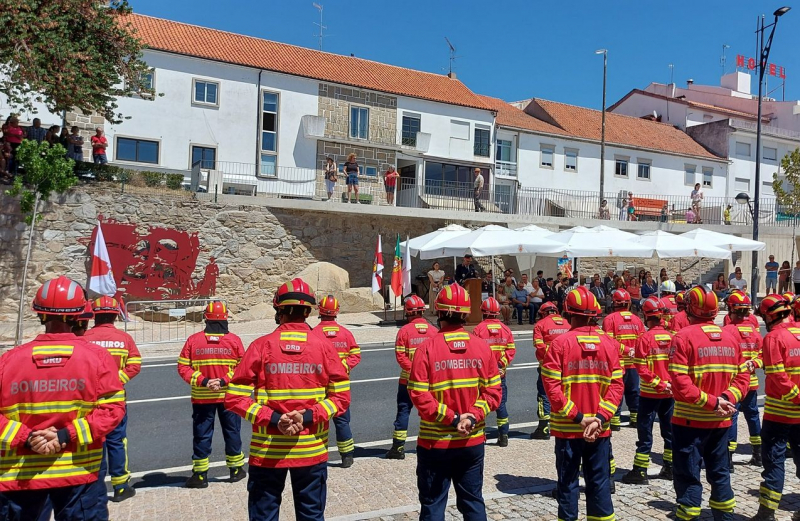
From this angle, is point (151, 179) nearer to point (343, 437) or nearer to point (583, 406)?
point (343, 437)

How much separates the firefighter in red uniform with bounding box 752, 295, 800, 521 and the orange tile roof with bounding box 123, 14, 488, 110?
25440mm

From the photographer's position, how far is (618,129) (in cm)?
4050

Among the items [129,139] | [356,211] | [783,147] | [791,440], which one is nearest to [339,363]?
[791,440]

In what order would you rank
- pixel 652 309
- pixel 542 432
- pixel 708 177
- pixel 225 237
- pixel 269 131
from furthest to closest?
pixel 708 177 < pixel 269 131 < pixel 225 237 < pixel 542 432 < pixel 652 309

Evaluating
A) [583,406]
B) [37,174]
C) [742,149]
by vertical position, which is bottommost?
[583,406]

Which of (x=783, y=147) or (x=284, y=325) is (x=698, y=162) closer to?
(x=783, y=147)

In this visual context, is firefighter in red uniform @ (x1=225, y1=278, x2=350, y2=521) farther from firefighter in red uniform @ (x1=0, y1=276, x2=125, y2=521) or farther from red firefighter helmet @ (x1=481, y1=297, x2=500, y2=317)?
red firefighter helmet @ (x1=481, y1=297, x2=500, y2=317)

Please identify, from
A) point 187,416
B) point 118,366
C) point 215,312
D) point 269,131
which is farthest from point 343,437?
point 269,131

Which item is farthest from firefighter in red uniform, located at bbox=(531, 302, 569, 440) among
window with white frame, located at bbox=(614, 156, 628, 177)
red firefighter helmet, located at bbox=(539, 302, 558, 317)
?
window with white frame, located at bbox=(614, 156, 628, 177)

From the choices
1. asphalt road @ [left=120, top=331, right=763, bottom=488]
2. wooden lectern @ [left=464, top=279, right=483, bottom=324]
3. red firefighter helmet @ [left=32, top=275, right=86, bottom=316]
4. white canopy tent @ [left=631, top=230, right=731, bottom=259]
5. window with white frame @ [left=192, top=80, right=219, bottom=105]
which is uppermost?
window with white frame @ [left=192, top=80, right=219, bottom=105]

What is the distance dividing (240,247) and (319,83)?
1045 centimetres

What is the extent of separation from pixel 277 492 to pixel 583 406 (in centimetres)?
232

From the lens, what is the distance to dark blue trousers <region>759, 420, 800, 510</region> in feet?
16.6

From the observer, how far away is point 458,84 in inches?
1427
